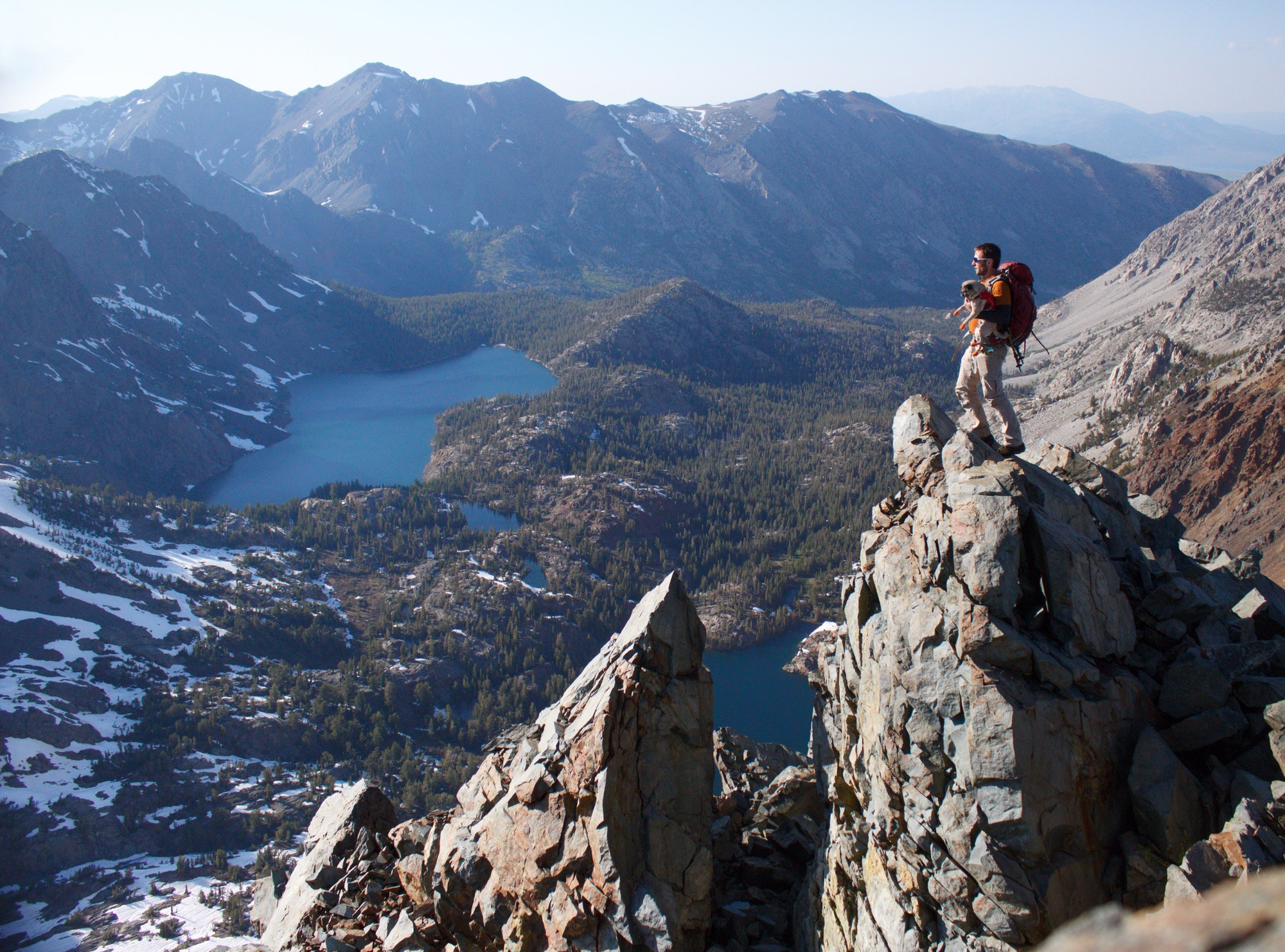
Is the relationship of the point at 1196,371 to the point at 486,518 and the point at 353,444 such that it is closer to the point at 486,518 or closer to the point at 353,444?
the point at 486,518

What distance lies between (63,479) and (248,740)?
81688 millimetres

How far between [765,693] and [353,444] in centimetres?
11560

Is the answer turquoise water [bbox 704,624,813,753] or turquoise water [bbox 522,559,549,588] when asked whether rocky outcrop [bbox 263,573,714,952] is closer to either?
turquoise water [bbox 704,624,813,753]

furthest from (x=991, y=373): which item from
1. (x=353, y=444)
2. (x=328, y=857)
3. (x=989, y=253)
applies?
(x=353, y=444)

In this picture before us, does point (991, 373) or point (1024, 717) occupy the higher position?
point (991, 373)

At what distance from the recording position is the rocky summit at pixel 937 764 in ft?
39.5

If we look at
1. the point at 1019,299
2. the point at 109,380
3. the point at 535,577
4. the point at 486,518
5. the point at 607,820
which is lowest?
the point at 535,577

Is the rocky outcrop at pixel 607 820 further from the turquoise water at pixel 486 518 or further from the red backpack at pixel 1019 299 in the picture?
the turquoise water at pixel 486 518

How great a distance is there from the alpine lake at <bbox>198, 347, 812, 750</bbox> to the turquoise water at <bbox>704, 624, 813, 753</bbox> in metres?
0.10

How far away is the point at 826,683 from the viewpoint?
18422 millimetres

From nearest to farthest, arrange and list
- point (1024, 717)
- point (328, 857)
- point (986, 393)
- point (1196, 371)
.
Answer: point (1024, 717) < point (986, 393) < point (328, 857) < point (1196, 371)

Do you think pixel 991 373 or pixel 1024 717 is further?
pixel 991 373

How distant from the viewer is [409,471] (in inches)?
5753

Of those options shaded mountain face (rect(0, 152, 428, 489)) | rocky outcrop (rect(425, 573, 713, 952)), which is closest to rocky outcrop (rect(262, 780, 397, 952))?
rocky outcrop (rect(425, 573, 713, 952))
